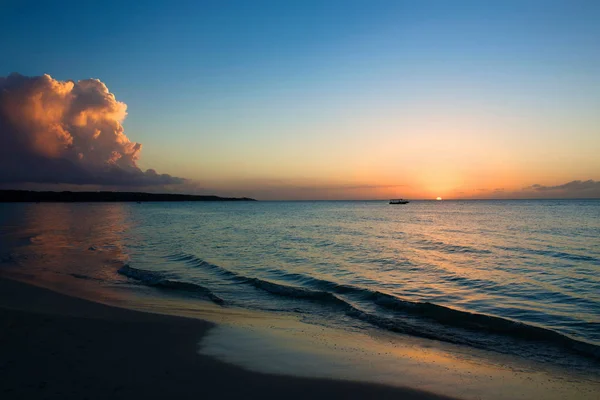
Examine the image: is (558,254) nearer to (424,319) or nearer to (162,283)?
(424,319)

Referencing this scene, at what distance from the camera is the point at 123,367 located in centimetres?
758

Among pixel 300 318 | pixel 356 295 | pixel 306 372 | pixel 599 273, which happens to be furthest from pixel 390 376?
pixel 599 273

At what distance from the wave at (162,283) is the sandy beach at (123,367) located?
4.51 metres

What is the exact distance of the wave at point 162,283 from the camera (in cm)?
1561

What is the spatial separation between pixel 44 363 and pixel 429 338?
30.1 ft

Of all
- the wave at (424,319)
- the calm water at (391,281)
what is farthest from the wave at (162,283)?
the wave at (424,319)

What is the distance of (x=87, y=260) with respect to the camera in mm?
24281

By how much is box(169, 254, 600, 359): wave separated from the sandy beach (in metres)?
4.72

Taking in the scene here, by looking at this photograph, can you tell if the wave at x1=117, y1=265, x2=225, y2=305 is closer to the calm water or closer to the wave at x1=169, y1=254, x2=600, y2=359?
the calm water

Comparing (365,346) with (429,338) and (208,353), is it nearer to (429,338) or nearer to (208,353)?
(429,338)

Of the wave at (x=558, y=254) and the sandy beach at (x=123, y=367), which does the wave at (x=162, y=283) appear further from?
the wave at (x=558, y=254)

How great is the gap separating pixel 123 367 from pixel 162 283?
1012 cm

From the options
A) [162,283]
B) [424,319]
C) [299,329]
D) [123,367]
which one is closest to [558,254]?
[424,319]

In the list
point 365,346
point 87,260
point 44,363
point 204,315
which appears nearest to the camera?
point 44,363
